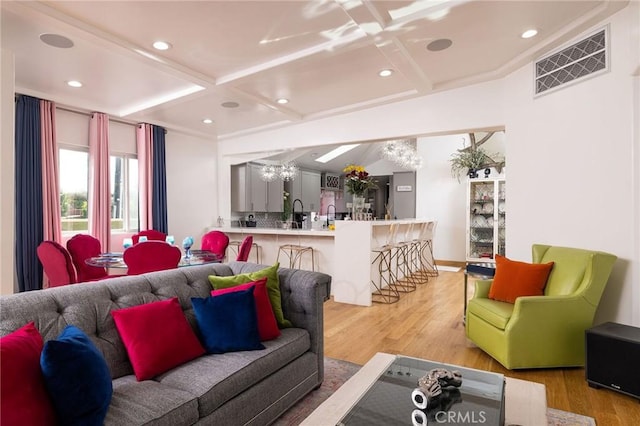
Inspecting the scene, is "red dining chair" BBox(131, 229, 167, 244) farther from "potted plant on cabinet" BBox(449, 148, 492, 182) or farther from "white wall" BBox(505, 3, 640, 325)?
"potted plant on cabinet" BBox(449, 148, 492, 182)

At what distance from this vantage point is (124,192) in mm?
5695

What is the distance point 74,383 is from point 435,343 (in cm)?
304

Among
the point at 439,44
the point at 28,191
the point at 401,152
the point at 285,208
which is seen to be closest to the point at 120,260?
the point at 28,191

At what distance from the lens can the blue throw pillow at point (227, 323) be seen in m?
2.09

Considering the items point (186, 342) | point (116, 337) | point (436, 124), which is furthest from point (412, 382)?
point (436, 124)

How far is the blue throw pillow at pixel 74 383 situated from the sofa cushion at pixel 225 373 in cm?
39

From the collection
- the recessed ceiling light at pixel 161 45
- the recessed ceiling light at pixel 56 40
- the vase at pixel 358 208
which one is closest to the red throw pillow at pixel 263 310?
the recessed ceiling light at pixel 161 45

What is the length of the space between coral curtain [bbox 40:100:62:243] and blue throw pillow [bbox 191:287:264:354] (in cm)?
Answer: 349

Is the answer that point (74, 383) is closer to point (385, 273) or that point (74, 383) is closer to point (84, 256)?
point (84, 256)

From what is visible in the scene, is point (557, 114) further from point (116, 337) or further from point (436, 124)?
point (116, 337)

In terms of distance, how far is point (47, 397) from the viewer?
130 centimetres

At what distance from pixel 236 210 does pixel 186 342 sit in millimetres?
5731

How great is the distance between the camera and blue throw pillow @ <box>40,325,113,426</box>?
1300mm

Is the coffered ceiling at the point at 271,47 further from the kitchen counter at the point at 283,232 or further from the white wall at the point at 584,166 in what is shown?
the kitchen counter at the point at 283,232
